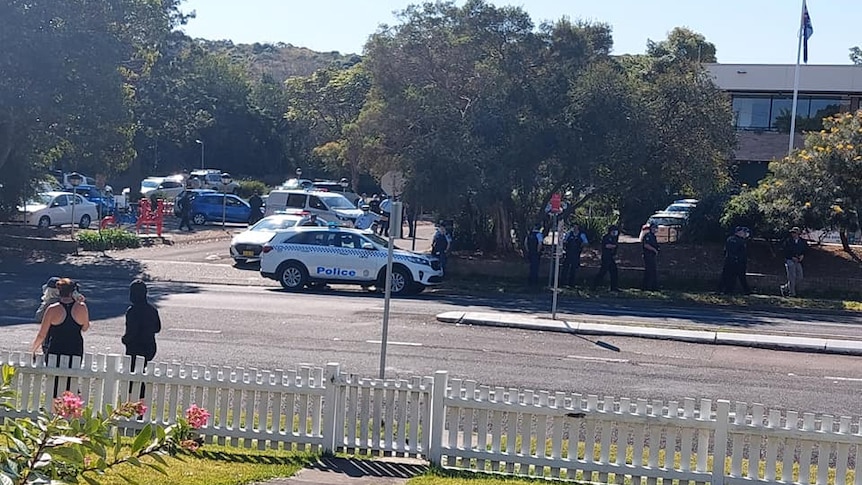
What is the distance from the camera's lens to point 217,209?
47.1m

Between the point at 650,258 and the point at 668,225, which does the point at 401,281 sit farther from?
the point at 668,225

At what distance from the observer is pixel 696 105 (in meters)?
30.4

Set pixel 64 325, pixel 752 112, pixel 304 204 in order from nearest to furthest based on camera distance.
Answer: pixel 64 325, pixel 304 204, pixel 752 112

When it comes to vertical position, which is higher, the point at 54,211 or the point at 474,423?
the point at 54,211

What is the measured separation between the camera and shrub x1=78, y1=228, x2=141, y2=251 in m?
33.8

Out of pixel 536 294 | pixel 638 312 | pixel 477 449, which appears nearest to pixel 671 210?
pixel 536 294

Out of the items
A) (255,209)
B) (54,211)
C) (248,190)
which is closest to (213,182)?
(248,190)

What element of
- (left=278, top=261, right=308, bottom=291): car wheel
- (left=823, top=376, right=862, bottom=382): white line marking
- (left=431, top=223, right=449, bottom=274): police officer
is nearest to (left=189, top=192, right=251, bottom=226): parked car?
(left=431, top=223, right=449, bottom=274): police officer

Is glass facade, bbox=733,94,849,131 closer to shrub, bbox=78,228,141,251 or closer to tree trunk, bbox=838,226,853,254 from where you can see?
tree trunk, bbox=838,226,853,254

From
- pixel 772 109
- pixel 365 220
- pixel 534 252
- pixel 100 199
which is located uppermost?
pixel 772 109

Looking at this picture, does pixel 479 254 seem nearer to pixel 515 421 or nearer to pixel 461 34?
pixel 461 34

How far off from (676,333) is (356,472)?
11.7 m

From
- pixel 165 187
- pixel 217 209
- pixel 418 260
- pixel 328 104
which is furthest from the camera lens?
pixel 328 104

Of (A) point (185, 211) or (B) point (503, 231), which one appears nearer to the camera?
(B) point (503, 231)
